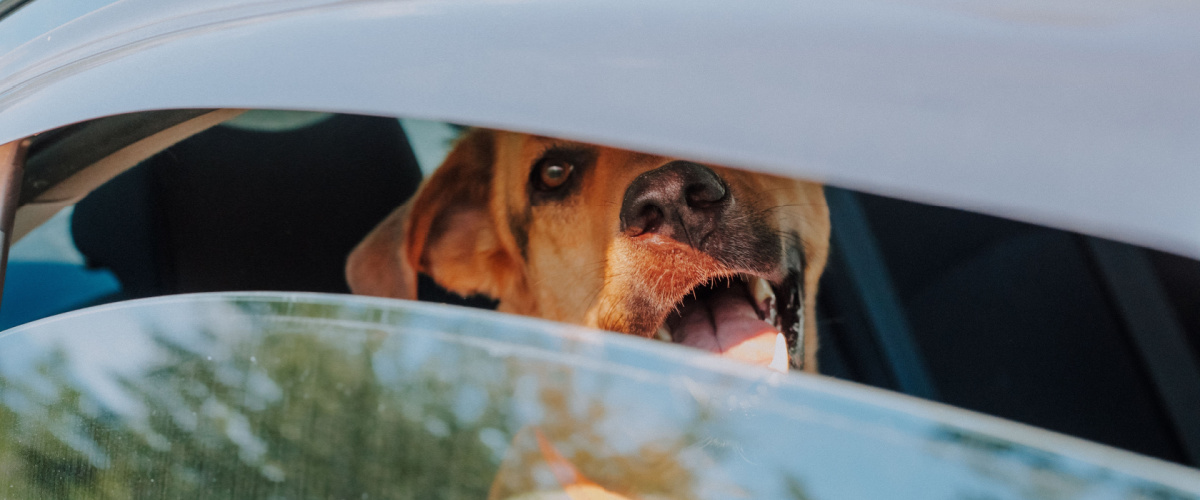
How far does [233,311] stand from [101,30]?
1.55 ft

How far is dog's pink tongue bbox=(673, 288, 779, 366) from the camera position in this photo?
4.52ft

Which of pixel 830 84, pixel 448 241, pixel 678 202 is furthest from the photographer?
pixel 448 241

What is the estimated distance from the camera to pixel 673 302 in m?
1.54

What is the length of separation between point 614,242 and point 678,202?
50 centimetres

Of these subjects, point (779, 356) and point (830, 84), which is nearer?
point (830, 84)

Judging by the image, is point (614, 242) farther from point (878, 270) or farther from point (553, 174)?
point (878, 270)

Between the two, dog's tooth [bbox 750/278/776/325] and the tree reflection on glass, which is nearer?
the tree reflection on glass

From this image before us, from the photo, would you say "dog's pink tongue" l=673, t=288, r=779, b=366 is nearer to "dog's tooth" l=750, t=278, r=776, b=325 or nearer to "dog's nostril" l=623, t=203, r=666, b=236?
"dog's tooth" l=750, t=278, r=776, b=325

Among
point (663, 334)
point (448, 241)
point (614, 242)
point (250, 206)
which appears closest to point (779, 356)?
point (663, 334)

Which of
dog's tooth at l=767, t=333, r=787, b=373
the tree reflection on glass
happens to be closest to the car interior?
dog's tooth at l=767, t=333, r=787, b=373

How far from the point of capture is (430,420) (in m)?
0.94

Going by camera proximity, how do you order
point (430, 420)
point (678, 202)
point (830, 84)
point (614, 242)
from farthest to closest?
point (614, 242)
point (678, 202)
point (430, 420)
point (830, 84)

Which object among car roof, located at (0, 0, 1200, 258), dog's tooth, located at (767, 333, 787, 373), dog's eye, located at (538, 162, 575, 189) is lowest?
dog's tooth, located at (767, 333, 787, 373)

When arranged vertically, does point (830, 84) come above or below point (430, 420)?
above
